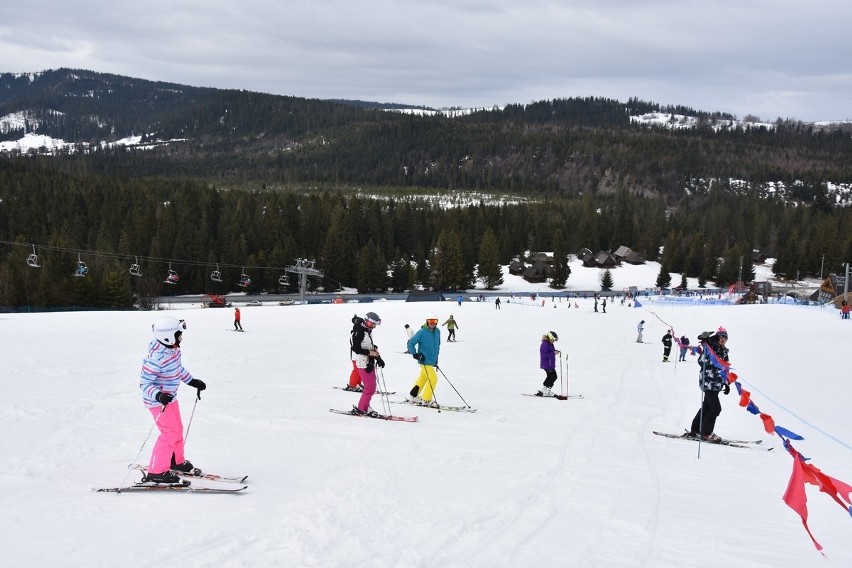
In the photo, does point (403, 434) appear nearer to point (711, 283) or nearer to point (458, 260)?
point (458, 260)

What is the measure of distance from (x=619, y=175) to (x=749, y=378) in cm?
18441

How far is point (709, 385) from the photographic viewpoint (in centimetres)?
977

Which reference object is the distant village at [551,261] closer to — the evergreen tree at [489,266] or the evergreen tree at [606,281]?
the evergreen tree at [489,266]

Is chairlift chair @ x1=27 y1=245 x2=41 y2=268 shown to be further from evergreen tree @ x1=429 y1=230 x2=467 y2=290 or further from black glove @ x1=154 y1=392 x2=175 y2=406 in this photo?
evergreen tree @ x1=429 y1=230 x2=467 y2=290

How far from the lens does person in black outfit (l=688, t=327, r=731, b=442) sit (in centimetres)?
970

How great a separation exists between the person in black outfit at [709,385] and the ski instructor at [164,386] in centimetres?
739

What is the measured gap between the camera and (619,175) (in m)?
194

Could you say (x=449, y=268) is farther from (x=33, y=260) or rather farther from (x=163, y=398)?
(x=163, y=398)

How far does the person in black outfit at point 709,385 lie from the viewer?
9.70m

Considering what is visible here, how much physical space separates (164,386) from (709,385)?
7.80 metres

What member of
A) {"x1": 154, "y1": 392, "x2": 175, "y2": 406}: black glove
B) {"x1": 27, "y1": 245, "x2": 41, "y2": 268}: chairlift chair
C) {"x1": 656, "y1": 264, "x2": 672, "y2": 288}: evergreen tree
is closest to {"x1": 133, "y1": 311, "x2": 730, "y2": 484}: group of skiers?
{"x1": 154, "y1": 392, "x2": 175, "y2": 406}: black glove

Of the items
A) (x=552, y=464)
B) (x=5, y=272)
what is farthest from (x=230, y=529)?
(x=5, y=272)

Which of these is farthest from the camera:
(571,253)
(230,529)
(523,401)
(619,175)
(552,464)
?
(619,175)

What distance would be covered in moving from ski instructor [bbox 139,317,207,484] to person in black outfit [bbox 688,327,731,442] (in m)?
7.39
